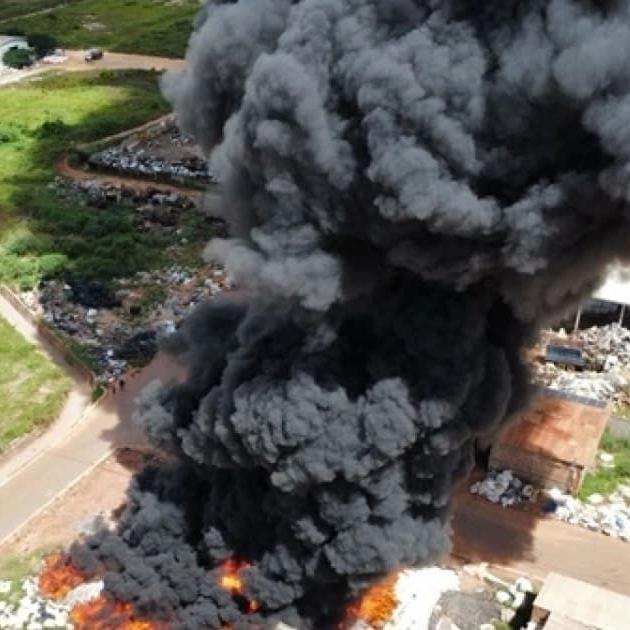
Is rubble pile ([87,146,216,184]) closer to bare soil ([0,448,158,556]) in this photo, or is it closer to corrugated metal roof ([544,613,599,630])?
bare soil ([0,448,158,556])

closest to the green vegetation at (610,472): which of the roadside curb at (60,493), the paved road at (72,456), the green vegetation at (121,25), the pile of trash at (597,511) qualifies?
the pile of trash at (597,511)

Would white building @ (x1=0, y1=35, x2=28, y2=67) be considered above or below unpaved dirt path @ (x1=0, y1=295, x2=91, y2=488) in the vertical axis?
above

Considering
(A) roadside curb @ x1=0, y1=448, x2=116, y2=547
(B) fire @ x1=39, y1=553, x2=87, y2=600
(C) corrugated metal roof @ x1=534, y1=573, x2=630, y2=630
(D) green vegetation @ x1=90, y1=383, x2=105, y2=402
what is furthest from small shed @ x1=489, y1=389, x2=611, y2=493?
(D) green vegetation @ x1=90, y1=383, x2=105, y2=402

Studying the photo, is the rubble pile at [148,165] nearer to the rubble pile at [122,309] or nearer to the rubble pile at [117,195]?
the rubble pile at [117,195]

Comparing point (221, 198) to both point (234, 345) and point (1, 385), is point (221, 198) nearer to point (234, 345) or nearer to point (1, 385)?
point (234, 345)

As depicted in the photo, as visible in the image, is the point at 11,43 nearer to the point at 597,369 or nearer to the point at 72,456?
the point at 72,456

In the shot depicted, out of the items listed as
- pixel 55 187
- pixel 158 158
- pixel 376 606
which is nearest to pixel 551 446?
pixel 376 606

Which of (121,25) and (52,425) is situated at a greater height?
(121,25)
